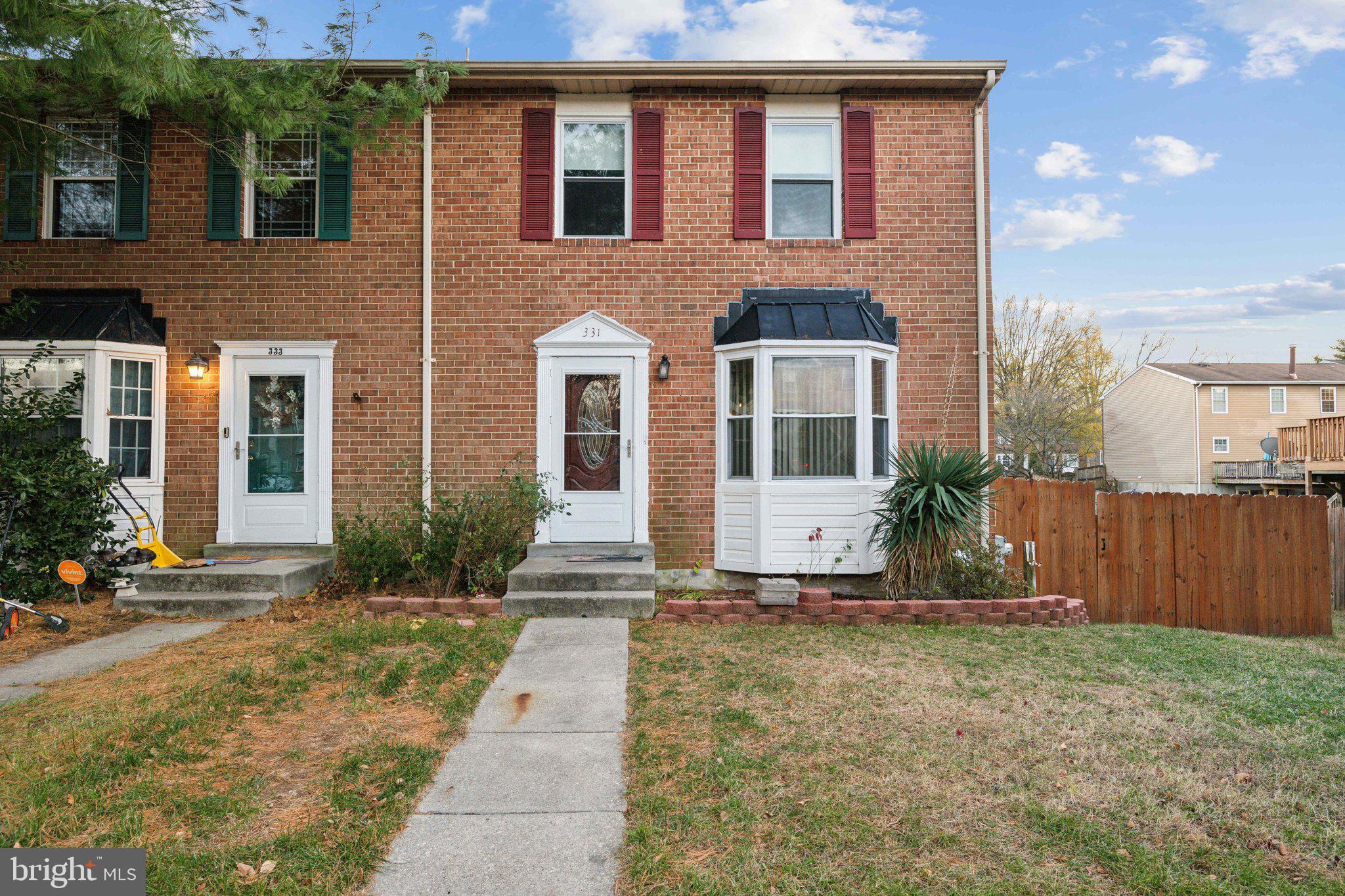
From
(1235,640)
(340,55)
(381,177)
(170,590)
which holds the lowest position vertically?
(1235,640)

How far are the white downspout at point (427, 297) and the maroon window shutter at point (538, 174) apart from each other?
3.51ft

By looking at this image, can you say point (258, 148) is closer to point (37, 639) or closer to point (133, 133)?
point (133, 133)

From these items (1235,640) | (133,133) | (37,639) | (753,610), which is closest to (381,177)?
(133,133)

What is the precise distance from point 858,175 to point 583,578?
18.3 feet

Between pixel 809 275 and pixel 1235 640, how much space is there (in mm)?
5551

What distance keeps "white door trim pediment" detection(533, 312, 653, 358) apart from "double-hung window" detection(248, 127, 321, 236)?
10.4ft

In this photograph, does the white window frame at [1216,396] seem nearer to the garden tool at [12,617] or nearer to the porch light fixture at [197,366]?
the porch light fixture at [197,366]

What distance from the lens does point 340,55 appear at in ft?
24.8

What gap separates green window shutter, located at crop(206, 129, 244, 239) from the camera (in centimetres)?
813

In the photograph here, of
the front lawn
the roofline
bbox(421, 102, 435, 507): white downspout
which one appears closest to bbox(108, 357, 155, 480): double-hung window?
bbox(421, 102, 435, 507): white downspout

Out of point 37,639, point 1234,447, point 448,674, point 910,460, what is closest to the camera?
point 448,674

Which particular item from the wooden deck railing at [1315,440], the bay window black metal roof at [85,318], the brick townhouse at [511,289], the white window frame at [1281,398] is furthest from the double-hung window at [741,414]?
the white window frame at [1281,398]

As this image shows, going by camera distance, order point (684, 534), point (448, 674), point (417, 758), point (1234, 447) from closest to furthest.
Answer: point (417, 758), point (448, 674), point (684, 534), point (1234, 447)

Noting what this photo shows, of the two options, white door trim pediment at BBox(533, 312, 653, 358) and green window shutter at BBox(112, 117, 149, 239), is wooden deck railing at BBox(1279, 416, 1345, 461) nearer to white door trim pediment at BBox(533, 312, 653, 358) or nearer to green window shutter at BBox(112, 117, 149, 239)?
white door trim pediment at BBox(533, 312, 653, 358)
